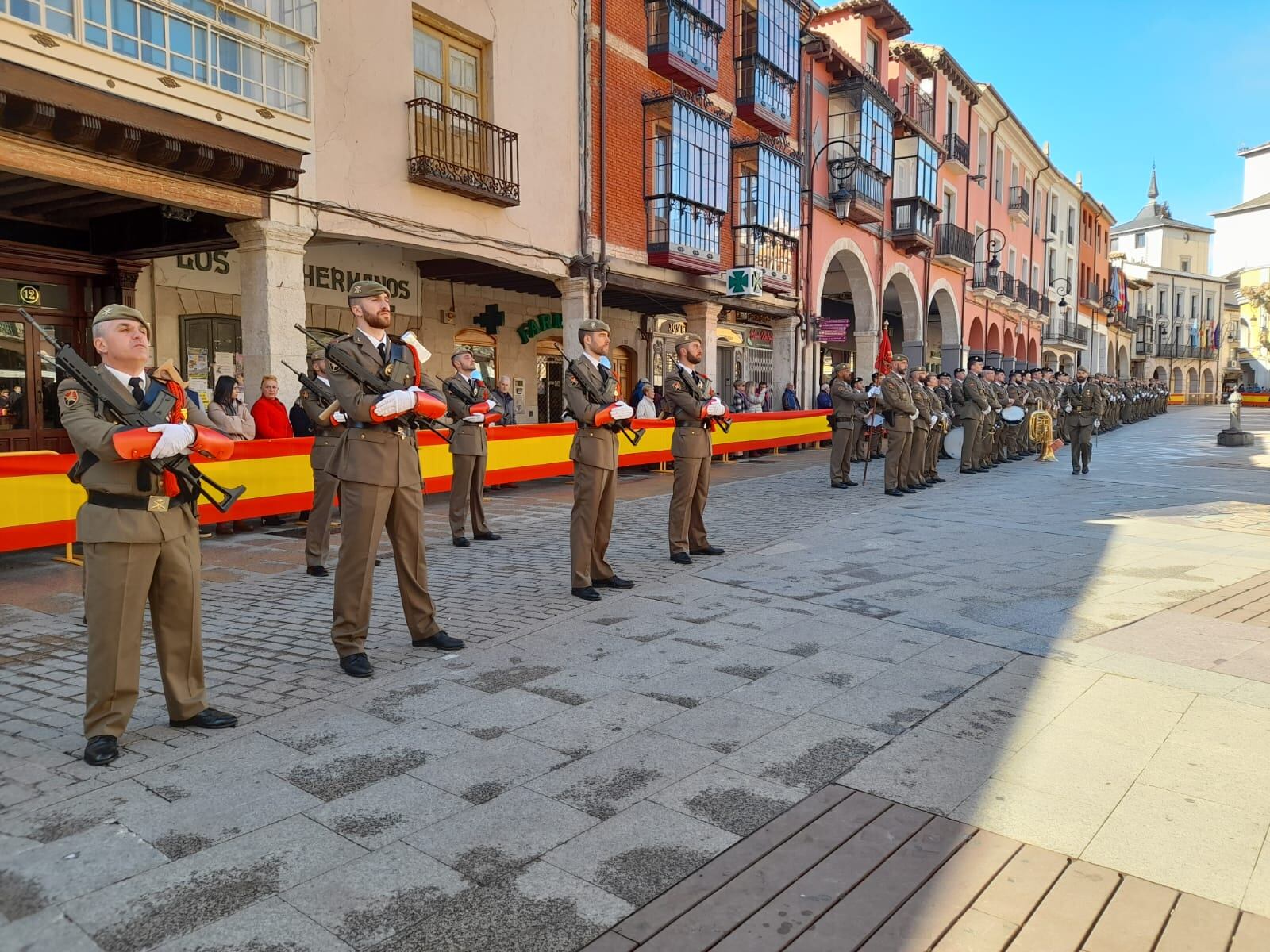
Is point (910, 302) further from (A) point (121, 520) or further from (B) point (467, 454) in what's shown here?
(A) point (121, 520)

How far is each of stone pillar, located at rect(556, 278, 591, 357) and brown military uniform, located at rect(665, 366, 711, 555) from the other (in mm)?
8506

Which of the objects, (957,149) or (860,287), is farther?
(957,149)

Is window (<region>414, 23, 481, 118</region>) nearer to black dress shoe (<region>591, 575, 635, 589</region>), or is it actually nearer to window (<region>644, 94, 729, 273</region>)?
window (<region>644, 94, 729, 273</region>)

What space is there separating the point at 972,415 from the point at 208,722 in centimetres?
1492

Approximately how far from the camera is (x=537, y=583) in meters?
7.09

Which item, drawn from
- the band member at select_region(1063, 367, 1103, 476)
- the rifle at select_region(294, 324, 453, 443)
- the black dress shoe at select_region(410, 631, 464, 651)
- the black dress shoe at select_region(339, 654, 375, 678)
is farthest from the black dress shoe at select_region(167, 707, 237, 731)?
the band member at select_region(1063, 367, 1103, 476)

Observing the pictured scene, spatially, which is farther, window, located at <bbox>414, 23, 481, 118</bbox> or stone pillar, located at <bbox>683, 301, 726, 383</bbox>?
stone pillar, located at <bbox>683, 301, 726, 383</bbox>

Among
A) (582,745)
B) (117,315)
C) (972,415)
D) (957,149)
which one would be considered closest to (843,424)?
(972,415)

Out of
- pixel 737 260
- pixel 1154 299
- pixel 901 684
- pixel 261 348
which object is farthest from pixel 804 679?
pixel 1154 299

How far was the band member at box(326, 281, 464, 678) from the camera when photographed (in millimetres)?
4801

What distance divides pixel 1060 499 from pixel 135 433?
11.7 meters

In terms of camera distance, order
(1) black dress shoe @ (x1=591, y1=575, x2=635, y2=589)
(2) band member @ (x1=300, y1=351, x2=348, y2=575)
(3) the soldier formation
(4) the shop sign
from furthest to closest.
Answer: (4) the shop sign → (2) band member @ (x1=300, y1=351, x2=348, y2=575) → (1) black dress shoe @ (x1=591, y1=575, x2=635, y2=589) → (3) the soldier formation

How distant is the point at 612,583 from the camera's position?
6.86 m

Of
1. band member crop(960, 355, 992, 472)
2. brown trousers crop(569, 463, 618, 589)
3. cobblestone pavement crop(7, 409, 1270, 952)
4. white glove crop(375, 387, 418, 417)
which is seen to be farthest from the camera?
band member crop(960, 355, 992, 472)
